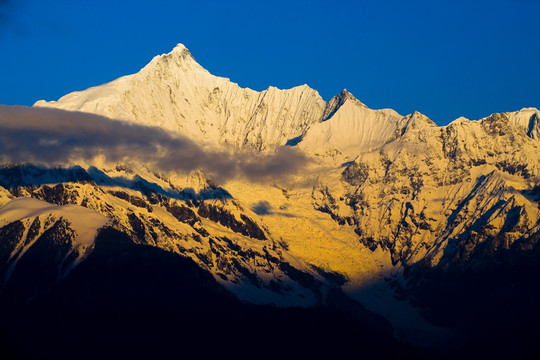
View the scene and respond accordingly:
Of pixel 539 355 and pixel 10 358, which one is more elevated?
pixel 539 355

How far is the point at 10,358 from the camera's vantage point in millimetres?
123125

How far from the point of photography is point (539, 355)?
185500mm

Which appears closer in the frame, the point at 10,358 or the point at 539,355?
the point at 10,358

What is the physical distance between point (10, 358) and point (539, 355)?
89002mm
